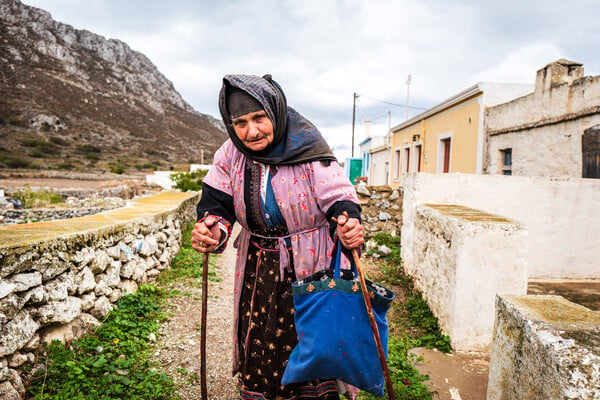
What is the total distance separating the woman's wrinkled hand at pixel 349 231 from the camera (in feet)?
4.84

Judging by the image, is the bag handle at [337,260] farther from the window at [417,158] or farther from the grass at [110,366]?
the window at [417,158]

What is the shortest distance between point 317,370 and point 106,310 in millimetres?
2494

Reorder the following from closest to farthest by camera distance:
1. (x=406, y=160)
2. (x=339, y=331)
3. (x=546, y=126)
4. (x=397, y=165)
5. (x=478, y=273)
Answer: (x=339, y=331)
(x=478, y=273)
(x=546, y=126)
(x=406, y=160)
(x=397, y=165)

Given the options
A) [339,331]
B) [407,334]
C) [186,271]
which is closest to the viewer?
[339,331]

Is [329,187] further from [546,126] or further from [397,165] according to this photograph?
[397,165]

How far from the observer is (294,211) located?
5.49 ft

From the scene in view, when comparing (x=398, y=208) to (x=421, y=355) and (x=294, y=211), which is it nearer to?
(x=421, y=355)

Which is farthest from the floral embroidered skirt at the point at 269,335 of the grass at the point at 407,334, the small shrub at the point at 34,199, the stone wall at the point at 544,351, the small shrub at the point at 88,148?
the small shrub at the point at 88,148

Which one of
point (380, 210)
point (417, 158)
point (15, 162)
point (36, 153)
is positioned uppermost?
point (36, 153)

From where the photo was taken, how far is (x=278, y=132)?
172cm

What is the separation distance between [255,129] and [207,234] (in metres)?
0.54

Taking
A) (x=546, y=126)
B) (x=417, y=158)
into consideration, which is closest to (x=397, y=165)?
(x=417, y=158)

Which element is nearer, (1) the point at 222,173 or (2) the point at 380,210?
(1) the point at 222,173

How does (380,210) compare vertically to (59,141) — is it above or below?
below
